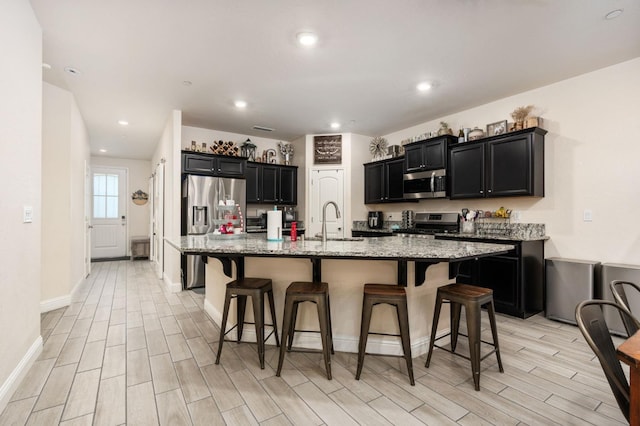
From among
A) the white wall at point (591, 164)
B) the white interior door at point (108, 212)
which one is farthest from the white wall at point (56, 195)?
the white wall at point (591, 164)

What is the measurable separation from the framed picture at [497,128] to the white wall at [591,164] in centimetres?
24

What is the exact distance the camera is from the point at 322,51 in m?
2.87

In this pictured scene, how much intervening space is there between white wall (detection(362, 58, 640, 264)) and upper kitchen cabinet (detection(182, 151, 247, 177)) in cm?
421

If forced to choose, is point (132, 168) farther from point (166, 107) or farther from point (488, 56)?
point (488, 56)

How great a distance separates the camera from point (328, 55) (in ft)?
9.63

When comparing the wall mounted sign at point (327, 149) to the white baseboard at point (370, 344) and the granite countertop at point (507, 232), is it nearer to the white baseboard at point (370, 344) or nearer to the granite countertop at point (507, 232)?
the granite countertop at point (507, 232)

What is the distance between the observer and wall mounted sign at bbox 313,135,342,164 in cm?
574

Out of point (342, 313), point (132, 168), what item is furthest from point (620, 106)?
point (132, 168)

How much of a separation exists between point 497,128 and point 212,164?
14.0 feet

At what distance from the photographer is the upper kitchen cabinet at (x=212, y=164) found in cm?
475

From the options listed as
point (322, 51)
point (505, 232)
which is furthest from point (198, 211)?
point (505, 232)

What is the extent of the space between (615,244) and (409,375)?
9.26 ft

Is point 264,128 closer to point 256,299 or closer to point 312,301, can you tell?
point 256,299

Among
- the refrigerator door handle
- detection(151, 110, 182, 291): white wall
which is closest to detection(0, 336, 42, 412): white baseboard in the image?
detection(151, 110, 182, 291): white wall
